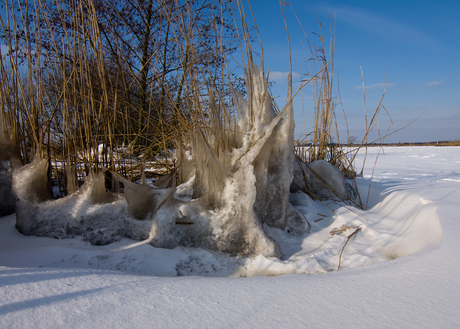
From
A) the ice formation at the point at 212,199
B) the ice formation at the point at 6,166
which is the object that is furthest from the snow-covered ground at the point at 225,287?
the ice formation at the point at 6,166

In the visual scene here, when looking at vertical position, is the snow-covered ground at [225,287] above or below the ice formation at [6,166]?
below

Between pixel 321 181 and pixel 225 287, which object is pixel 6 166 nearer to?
pixel 225 287

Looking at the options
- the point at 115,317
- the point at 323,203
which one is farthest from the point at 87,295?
the point at 323,203

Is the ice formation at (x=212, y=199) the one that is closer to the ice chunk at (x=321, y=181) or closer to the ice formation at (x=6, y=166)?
the ice formation at (x=6, y=166)

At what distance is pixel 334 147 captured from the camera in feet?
6.72

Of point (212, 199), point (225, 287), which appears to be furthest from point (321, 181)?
point (225, 287)

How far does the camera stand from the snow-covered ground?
47cm

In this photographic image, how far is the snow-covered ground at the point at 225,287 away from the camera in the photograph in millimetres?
475

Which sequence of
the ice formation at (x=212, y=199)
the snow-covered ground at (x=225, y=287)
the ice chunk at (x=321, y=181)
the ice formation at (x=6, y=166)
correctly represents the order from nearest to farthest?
the snow-covered ground at (x=225, y=287) < the ice formation at (x=212, y=199) < the ice formation at (x=6, y=166) < the ice chunk at (x=321, y=181)

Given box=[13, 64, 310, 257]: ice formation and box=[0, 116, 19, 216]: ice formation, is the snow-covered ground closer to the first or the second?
box=[13, 64, 310, 257]: ice formation

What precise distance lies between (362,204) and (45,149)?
1708 millimetres

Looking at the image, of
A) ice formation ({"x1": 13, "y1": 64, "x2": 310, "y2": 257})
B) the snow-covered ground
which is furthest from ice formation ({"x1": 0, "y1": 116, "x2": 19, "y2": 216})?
the snow-covered ground

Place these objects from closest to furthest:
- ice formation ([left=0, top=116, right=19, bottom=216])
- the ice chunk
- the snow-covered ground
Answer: the snow-covered ground, ice formation ([left=0, top=116, right=19, bottom=216]), the ice chunk

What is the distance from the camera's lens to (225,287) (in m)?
0.61
